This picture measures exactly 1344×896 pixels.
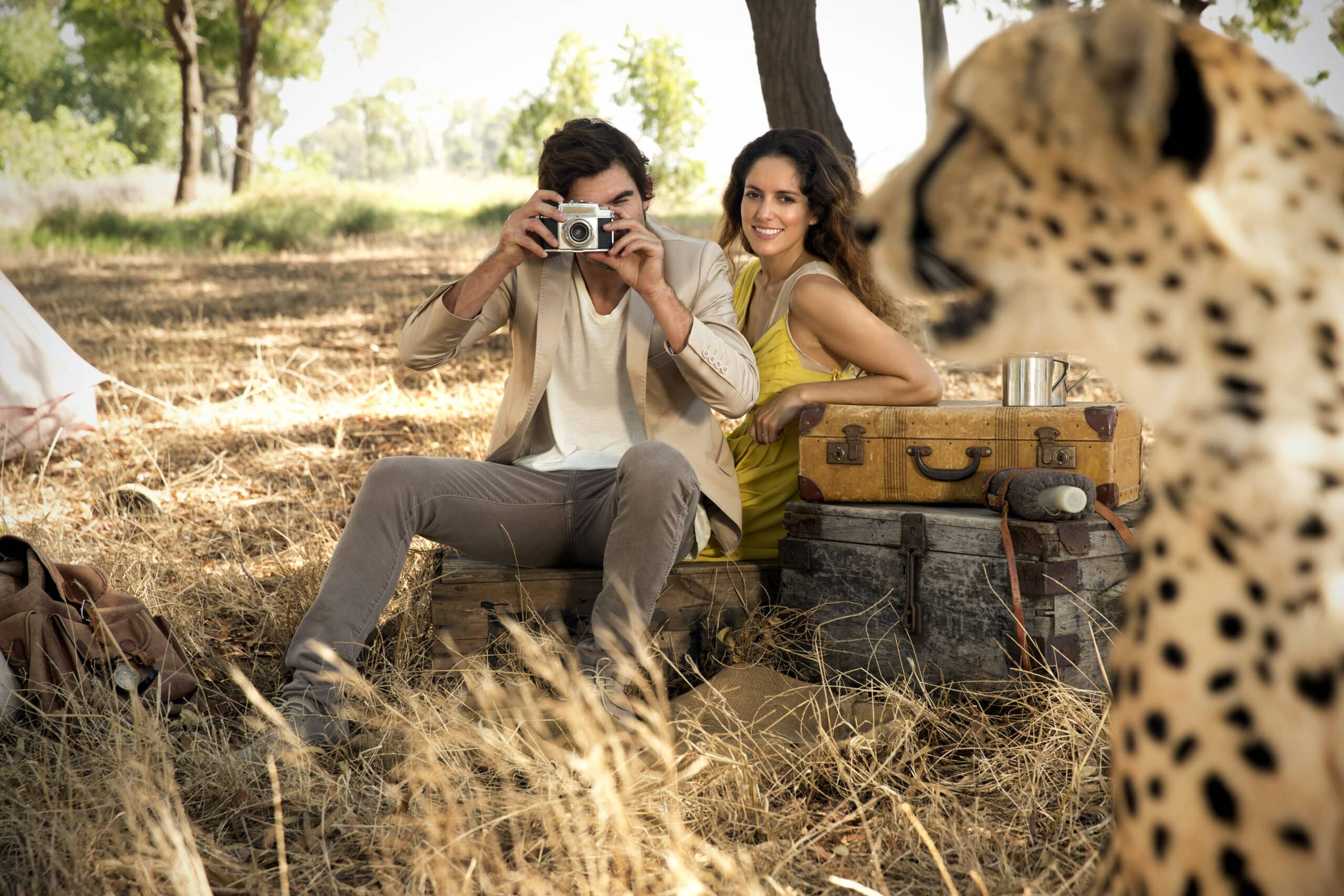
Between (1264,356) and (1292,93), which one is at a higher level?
(1292,93)

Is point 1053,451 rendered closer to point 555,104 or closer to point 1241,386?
point 1241,386

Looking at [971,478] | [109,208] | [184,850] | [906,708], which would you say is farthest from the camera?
[109,208]

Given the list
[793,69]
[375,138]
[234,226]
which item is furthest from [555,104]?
[375,138]

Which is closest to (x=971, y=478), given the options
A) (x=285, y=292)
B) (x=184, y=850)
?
(x=184, y=850)

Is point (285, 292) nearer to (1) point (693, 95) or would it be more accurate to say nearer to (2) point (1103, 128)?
(2) point (1103, 128)

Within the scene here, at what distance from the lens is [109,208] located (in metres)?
17.6

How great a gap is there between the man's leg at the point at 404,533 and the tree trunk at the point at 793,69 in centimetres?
404

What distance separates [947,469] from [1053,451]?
0.28 meters

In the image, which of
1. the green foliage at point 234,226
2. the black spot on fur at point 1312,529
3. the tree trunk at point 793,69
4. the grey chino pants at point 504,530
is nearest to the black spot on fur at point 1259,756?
the black spot on fur at point 1312,529

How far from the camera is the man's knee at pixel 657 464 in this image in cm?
275

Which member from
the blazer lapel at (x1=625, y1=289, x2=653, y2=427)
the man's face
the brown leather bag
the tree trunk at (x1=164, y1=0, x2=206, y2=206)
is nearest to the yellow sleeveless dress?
the blazer lapel at (x1=625, y1=289, x2=653, y2=427)

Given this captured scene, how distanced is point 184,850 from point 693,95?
26.6 meters

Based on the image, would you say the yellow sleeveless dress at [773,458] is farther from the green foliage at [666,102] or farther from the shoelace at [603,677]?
the green foliage at [666,102]

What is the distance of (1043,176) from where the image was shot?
805mm
